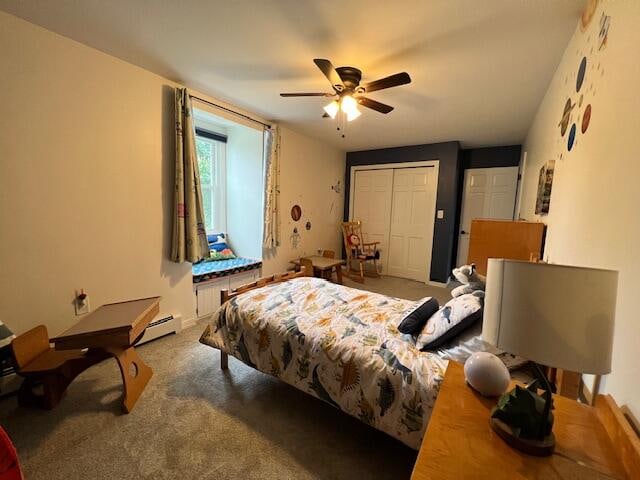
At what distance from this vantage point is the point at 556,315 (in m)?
0.61

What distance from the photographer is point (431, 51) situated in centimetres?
187

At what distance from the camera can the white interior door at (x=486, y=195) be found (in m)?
4.25

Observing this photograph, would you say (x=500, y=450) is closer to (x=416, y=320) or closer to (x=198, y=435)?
(x=416, y=320)

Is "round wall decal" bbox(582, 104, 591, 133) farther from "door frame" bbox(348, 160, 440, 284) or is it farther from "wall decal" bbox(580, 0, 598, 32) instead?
"door frame" bbox(348, 160, 440, 284)

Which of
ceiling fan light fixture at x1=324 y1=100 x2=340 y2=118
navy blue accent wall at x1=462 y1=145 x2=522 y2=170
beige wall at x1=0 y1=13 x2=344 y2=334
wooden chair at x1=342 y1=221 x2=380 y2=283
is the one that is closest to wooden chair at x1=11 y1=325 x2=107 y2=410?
beige wall at x1=0 y1=13 x2=344 y2=334

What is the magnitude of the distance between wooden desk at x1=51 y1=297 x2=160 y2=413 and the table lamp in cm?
189

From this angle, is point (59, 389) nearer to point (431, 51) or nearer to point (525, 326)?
point (525, 326)

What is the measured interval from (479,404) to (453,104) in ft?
9.24

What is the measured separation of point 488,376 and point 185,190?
2610mm

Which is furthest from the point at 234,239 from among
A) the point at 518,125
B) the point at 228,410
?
the point at 518,125

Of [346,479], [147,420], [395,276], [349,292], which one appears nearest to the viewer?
[346,479]

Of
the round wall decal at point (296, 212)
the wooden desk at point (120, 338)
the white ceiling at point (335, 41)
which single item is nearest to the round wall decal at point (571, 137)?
the white ceiling at point (335, 41)

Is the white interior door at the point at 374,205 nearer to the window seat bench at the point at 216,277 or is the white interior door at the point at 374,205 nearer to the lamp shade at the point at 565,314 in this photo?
the window seat bench at the point at 216,277

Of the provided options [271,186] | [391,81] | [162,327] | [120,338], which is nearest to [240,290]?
[120,338]
